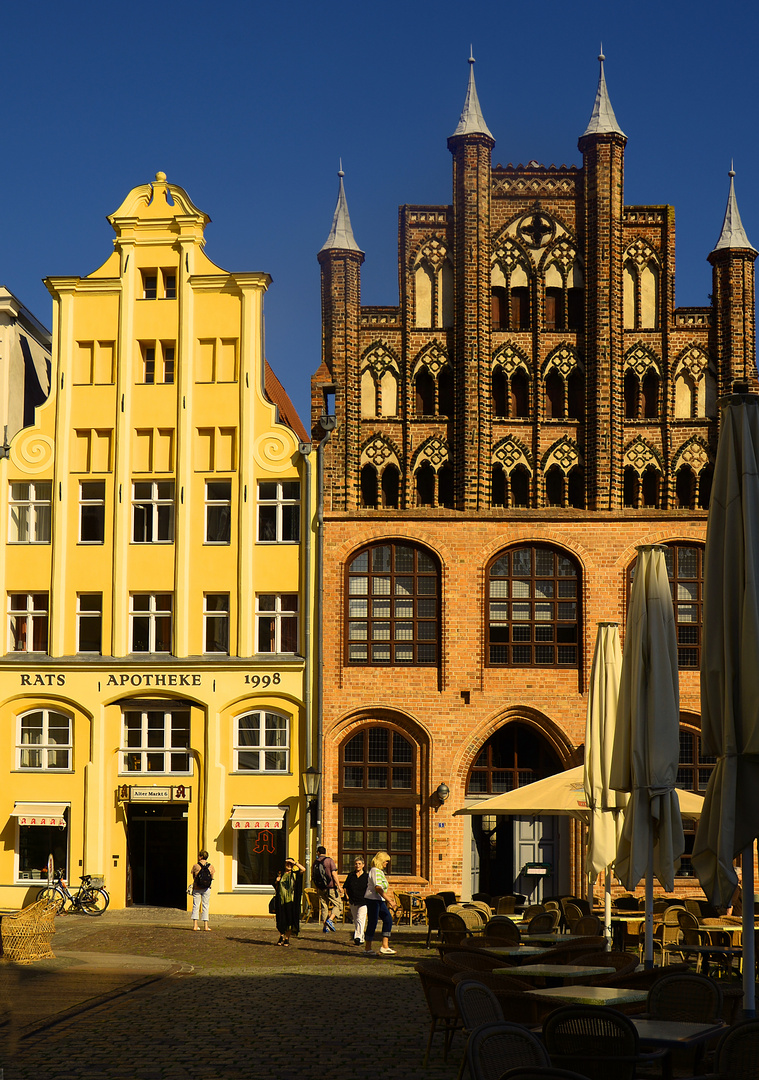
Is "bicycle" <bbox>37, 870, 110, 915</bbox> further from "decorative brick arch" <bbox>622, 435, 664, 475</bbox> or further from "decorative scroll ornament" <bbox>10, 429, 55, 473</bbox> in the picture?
"decorative brick arch" <bbox>622, 435, 664, 475</bbox>

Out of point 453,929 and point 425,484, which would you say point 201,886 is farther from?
point 425,484

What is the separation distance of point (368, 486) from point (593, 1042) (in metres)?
18.1

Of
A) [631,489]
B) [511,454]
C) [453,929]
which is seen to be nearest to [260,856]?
[511,454]


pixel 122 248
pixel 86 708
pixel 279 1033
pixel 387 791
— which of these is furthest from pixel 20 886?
pixel 279 1033

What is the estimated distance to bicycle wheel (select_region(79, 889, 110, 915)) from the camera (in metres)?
23.6

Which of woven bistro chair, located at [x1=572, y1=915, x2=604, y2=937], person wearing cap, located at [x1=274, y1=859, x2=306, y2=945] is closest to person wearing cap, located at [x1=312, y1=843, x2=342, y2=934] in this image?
person wearing cap, located at [x1=274, y1=859, x2=306, y2=945]

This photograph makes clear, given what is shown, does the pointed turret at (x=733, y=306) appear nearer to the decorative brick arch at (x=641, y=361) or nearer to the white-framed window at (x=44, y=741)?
the decorative brick arch at (x=641, y=361)

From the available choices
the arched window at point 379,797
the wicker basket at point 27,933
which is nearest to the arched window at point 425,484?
the arched window at point 379,797

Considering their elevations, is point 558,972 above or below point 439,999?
above

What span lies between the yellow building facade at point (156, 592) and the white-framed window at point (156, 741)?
41 millimetres

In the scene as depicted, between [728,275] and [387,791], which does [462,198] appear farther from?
[387,791]

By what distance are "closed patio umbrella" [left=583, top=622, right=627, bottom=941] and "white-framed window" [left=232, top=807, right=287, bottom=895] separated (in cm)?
962

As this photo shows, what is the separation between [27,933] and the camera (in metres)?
15.7

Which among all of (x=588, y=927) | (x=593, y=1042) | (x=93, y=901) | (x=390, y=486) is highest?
(x=390, y=486)
